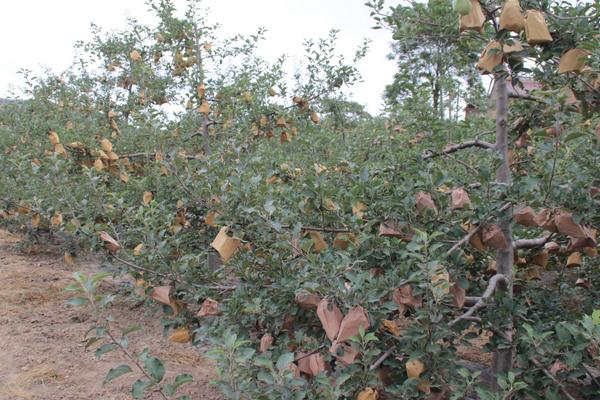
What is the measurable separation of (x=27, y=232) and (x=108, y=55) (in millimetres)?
2215

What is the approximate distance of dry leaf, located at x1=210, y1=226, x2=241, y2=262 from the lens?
5.59 feet

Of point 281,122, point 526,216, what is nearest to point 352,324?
point 526,216

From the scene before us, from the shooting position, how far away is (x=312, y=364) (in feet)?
4.91

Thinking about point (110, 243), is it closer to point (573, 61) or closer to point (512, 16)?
point (512, 16)

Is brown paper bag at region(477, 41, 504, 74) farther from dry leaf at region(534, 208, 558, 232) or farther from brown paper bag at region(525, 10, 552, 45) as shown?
dry leaf at region(534, 208, 558, 232)

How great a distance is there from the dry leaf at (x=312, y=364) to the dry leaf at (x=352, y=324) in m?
0.18

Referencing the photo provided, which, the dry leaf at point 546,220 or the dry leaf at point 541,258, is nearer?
the dry leaf at point 546,220

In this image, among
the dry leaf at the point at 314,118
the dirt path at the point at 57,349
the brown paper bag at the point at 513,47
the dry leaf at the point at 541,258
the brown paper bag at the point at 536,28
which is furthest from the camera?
the dry leaf at the point at 314,118

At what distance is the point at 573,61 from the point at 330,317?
106 centimetres

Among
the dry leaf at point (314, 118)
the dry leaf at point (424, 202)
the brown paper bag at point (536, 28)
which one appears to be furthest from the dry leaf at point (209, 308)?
the dry leaf at point (314, 118)

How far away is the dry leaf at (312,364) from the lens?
148 cm

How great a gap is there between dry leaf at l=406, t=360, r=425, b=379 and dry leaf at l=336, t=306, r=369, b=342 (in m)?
0.21

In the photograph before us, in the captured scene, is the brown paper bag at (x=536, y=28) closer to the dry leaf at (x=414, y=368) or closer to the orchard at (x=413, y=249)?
the orchard at (x=413, y=249)

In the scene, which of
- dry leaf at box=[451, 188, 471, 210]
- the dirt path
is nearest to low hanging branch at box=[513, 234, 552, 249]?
dry leaf at box=[451, 188, 471, 210]
